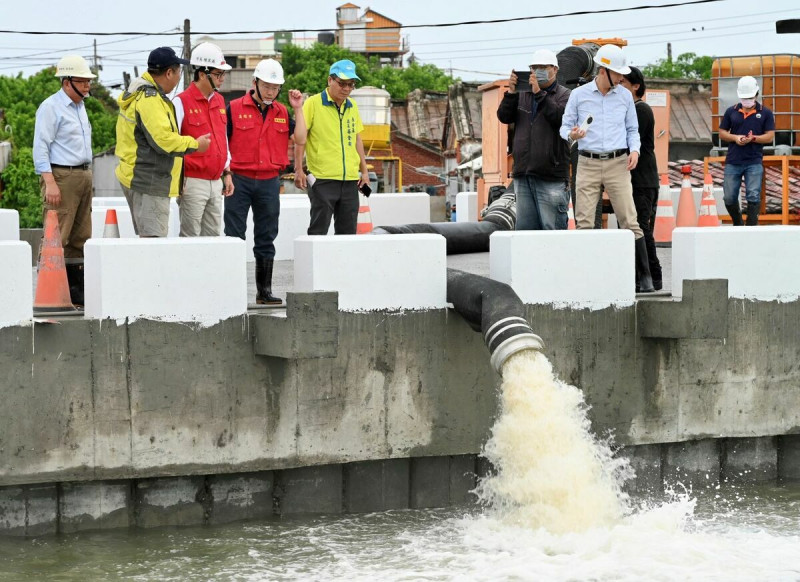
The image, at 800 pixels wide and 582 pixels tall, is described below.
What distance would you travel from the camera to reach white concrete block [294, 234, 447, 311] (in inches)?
335

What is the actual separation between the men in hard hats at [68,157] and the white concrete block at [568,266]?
3178 millimetres

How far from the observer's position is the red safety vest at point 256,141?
32.6 ft

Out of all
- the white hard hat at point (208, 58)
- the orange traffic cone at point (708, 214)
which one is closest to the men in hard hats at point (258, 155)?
the white hard hat at point (208, 58)

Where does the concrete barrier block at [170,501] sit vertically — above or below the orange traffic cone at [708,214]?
below

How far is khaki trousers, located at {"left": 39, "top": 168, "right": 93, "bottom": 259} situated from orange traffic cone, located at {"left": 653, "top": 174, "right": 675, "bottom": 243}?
771 centimetres

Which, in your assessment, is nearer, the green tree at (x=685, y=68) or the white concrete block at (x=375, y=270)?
the white concrete block at (x=375, y=270)

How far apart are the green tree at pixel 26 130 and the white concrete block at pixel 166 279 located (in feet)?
134

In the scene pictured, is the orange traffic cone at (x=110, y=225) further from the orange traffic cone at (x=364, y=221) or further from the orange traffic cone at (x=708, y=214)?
the orange traffic cone at (x=708, y=214)

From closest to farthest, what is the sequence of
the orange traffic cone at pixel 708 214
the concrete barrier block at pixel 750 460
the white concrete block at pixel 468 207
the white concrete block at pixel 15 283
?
1. the white concrete block at pixel 15 283
2. the concrete barrier block at pixel 750 460
3. the orange traffic cone at pixel 708 214
4. the white concrete block at pixel 468 207

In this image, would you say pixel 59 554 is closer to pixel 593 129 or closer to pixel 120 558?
pixel 120 558

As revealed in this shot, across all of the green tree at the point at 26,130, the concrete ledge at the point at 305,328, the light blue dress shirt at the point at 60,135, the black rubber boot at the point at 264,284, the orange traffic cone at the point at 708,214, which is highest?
the green tree at the point at 26,130

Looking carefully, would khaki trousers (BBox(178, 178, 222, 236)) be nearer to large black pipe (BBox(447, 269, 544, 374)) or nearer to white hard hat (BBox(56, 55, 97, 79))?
white hard hat (BBox(56, 55, 97, 79))

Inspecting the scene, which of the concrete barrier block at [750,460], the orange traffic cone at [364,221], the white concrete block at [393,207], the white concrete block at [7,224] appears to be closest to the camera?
the concrete barrier block at [750,460]

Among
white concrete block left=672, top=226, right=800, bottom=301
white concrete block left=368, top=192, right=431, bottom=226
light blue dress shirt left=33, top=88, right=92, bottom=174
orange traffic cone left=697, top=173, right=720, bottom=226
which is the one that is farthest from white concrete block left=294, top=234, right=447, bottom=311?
white concrete block left=368, top=192, right=431, bottom=226
